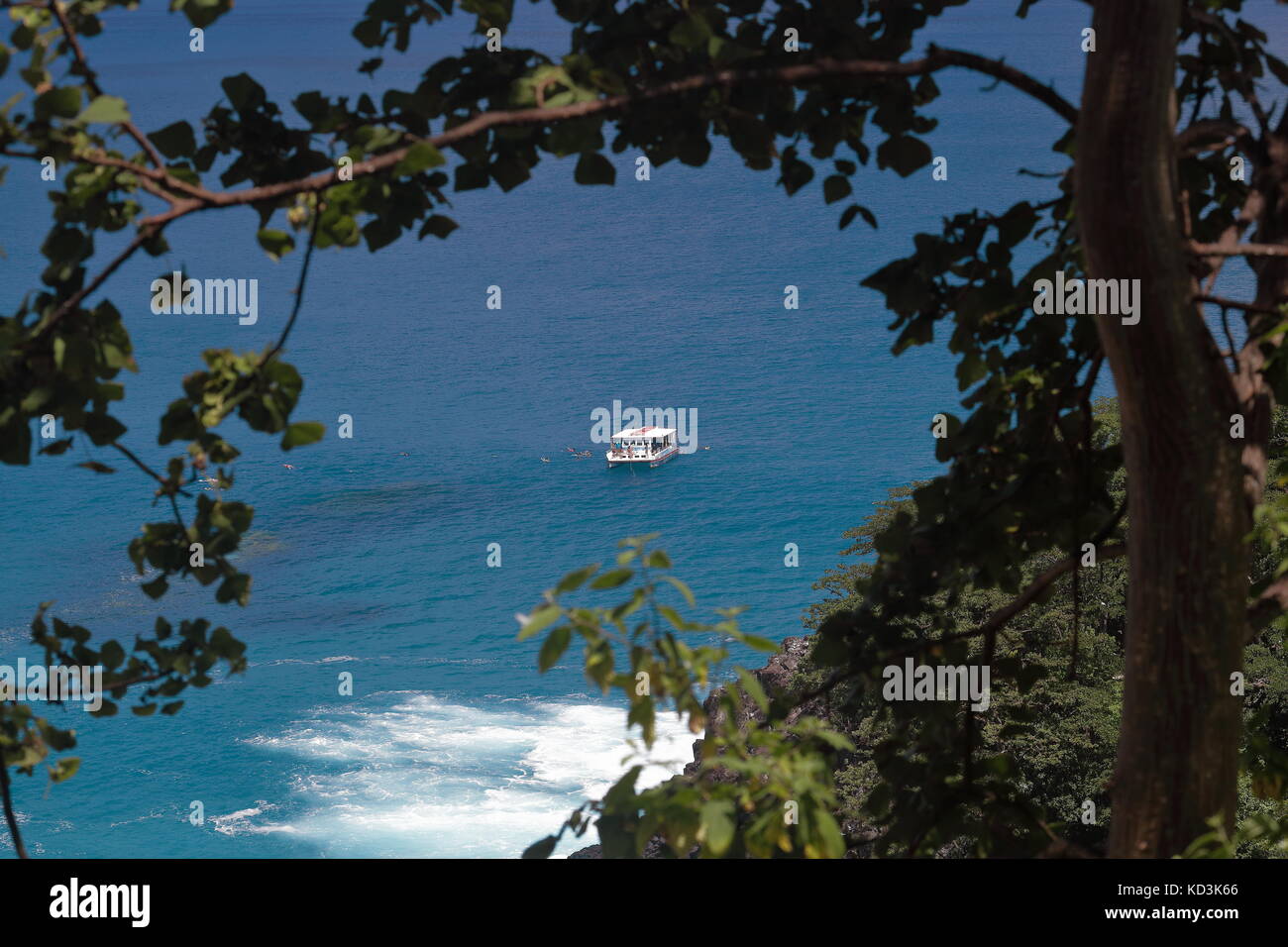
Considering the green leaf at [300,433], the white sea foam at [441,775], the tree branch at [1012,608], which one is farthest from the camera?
the white sea foam at [441,775]

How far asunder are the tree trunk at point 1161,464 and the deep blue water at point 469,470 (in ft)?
49.1

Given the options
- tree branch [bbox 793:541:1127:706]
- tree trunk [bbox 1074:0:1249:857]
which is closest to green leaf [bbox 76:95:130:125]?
tree trunk [bbox 1074:0:1249:857]

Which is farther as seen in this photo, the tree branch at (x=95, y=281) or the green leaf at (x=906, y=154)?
→ the green leaf at (x=906, y=154)

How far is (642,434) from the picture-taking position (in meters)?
38.2

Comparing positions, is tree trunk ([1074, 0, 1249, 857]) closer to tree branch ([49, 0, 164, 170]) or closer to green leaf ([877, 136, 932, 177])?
green leaf ([877, 136, 932, 177])

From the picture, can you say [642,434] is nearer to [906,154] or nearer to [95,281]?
[906,154]

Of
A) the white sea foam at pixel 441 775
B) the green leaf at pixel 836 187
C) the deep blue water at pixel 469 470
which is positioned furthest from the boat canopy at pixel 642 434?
the green leaf at pixel 836 187

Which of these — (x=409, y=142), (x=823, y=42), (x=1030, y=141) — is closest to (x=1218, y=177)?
(x=823, y=42)

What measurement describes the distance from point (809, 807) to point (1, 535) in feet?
124

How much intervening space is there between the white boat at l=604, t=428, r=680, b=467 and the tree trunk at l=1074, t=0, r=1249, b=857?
3588cm

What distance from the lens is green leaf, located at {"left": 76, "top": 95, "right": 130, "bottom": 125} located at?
1446 millimetres

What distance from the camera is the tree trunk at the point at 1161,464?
1586 mm

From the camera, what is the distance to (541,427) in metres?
41.0

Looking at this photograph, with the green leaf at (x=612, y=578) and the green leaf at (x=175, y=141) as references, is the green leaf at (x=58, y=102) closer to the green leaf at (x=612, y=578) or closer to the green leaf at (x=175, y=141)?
the green leaf at (x=175, y=141)
